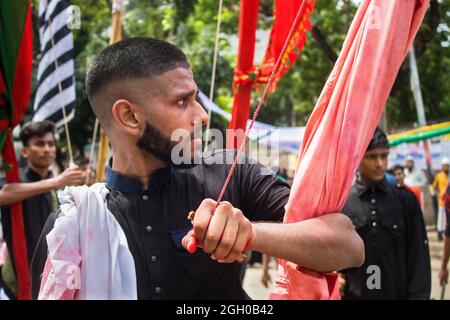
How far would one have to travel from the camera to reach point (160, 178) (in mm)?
1726

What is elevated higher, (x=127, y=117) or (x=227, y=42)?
(x=227, y=42)

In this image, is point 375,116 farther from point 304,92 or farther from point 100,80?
point 304,92

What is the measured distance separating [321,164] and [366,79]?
22cm

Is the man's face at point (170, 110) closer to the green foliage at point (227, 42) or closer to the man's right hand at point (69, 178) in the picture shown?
the man's right hand at point (69, 178)

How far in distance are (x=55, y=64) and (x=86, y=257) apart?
257 centimetres

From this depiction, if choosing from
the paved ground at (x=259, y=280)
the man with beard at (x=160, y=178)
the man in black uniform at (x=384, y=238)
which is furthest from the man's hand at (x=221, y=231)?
the paved ground at (x=259, y=280)

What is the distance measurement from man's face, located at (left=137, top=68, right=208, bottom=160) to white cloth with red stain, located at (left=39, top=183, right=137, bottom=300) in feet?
0.86

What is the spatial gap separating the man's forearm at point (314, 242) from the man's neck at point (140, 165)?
575mm

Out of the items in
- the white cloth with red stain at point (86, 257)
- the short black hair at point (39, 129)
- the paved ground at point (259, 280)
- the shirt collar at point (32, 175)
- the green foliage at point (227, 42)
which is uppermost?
the green foliage at point (227, 42)

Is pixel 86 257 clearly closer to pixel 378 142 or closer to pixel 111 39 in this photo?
pixel 111 39

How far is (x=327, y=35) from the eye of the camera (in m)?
9.22

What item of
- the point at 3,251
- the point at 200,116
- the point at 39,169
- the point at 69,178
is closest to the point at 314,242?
the point at 200,116

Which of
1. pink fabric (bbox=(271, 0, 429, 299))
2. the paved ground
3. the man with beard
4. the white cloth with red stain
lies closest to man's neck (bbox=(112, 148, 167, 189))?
the man with beard

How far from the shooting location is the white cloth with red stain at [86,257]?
4.74 feet
